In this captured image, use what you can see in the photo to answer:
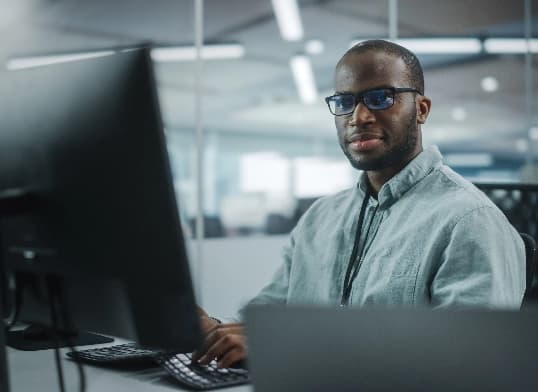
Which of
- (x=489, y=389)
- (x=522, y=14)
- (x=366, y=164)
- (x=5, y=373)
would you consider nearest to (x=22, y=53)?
(x=522, y=14)

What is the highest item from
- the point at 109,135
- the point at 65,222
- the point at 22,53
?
the point at 22,53

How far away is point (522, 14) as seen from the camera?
16.8 ft

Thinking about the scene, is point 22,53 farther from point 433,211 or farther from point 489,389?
point 489,389

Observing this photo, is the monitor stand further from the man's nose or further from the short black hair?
the short black hair

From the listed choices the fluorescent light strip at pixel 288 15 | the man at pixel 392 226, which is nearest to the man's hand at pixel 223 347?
the man at pixel 392 226

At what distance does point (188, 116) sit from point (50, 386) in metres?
9.32

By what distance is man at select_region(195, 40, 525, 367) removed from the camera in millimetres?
1267

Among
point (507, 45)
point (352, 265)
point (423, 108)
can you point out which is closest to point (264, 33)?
point (507, 45)

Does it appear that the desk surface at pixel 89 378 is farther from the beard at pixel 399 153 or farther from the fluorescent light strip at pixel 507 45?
A: the fluorescent light strip at pixel 507 45

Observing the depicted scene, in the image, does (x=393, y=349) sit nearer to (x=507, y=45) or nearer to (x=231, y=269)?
(x=231, y=269)

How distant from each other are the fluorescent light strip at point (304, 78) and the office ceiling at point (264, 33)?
0.29 feet

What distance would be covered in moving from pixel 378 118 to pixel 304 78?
20.8 feet

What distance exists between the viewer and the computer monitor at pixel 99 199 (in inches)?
28.6

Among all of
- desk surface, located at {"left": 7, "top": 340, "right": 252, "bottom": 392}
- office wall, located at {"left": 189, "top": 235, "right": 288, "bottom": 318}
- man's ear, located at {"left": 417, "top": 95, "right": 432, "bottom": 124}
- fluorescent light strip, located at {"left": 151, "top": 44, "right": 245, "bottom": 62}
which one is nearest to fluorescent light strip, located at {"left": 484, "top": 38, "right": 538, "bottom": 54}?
fluorescent light strip, located at {"left": 151, "top": 44, "right": 245, "bottom": 62}
